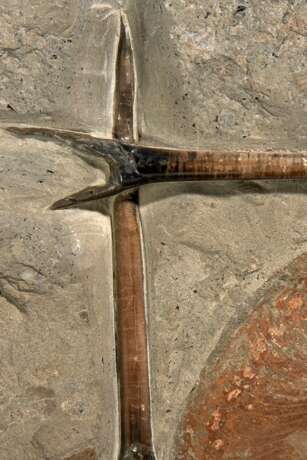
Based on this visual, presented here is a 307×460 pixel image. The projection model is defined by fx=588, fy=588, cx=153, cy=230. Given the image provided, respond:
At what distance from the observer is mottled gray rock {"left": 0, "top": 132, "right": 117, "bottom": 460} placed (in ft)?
5.43

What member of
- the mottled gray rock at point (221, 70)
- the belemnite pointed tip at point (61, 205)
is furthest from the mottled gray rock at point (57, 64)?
the belemnite pointed tip at point (61, 205)

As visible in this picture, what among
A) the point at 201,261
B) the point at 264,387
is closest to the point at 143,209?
the point at 201,261

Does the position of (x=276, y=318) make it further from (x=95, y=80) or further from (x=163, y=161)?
(x=95, y=80)

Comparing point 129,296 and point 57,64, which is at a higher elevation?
point 57,64

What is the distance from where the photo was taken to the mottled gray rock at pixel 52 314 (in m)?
1.66

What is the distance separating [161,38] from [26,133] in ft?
1.67

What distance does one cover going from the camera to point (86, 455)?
178 centimetres

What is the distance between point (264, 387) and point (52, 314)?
740 mm

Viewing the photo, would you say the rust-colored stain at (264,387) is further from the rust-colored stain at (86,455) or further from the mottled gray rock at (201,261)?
the rust-colored stain at (86,455)

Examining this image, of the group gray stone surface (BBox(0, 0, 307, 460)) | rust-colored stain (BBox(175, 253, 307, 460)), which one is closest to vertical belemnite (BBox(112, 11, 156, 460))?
gray stone surface (BBox(0, 0, 307, 460))

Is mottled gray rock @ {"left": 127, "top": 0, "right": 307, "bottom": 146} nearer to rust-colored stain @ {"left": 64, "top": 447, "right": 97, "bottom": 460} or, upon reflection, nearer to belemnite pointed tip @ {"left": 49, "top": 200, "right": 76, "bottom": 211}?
belemnite pointed tip @ {"left": 49, "top": 200, "right": 76, "bottom": 211}

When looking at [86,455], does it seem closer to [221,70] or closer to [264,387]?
[264,387]

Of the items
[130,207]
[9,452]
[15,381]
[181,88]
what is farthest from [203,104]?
[9,452]

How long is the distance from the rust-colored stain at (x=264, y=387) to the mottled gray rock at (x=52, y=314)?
352 mm
